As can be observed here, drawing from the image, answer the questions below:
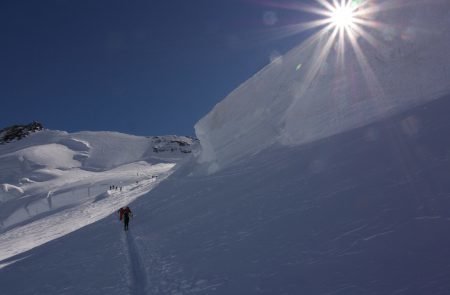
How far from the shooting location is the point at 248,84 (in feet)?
101

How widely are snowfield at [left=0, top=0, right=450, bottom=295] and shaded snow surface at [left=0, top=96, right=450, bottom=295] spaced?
44mm

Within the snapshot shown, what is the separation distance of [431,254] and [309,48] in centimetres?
2145

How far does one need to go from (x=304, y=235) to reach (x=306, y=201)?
8.64ft

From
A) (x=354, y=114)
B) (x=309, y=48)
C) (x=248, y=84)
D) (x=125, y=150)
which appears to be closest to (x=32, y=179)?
(x=125, y=150)

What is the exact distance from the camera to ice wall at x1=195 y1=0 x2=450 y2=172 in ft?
58.4

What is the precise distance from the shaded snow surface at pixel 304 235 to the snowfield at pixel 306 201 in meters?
0.04

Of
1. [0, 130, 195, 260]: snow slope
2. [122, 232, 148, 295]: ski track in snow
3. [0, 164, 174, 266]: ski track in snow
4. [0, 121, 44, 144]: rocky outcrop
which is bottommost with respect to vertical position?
[122, 232, 148, 295]: ski track in snow

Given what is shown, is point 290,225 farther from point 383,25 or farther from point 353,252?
point 383,25

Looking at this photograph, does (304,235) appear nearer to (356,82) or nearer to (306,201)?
(306,201)

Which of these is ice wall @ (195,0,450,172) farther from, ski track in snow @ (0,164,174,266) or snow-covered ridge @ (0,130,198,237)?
snow-covered ridge @ (0,130,198,237)

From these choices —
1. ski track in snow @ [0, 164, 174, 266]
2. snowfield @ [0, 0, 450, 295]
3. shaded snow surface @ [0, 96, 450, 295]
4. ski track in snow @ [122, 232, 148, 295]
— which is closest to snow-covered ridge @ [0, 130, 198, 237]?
ski track in snow @ [0, 164, 174, 266]

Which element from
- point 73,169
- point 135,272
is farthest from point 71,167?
point 135,272

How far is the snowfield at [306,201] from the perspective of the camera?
715 cm

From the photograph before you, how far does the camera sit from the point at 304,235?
902 centimetres
